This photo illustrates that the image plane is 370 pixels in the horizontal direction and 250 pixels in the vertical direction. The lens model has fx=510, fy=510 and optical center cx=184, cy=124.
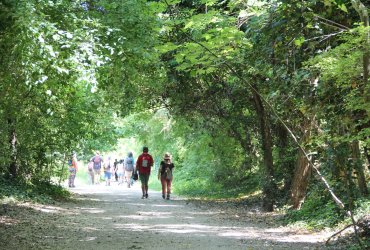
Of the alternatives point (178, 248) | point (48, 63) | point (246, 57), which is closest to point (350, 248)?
point (178, 248)

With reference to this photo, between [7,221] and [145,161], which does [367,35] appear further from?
[145,161]

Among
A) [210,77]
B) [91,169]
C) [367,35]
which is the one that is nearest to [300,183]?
[210,77]

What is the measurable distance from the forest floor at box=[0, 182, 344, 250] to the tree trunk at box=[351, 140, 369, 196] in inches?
58.6

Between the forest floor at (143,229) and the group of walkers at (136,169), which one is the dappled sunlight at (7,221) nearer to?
the forest floor at (143,229)

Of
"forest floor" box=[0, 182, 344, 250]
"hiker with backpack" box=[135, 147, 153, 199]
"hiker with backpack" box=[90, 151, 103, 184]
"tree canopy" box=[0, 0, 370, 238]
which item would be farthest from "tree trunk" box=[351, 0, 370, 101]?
"hiker with backpack" box=[90, 151, 103, 184]

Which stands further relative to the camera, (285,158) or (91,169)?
(91,169)

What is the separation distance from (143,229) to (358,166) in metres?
5.22

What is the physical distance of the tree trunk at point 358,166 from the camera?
9.11 metres

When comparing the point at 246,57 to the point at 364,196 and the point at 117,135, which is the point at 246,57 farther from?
the point at 117,135

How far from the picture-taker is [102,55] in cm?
783

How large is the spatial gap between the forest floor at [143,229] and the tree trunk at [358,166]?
1487 mm

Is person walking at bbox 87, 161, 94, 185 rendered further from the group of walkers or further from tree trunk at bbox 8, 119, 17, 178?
tree trunk at bbox 8, 119, 17, 178

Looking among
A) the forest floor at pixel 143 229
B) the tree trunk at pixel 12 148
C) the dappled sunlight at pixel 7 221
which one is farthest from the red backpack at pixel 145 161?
the dappled sunlight at pixel 7 221

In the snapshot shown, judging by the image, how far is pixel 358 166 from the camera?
898 centimetres
